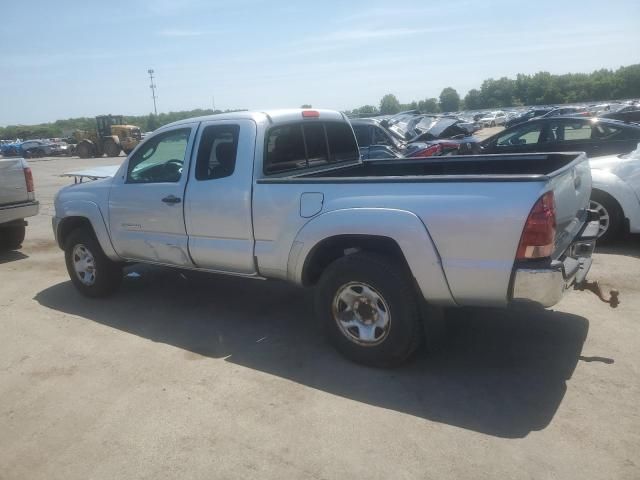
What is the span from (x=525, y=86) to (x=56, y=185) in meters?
129

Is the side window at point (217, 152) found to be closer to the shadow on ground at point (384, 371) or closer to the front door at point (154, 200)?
the front door at point (154, 200)

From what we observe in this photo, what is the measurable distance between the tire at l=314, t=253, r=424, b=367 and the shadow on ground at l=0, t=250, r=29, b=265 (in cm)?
627

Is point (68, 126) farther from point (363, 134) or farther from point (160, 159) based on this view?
point (160, 159)

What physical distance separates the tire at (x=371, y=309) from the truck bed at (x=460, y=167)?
2.70 ft

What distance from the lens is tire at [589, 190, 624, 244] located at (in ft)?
21.9

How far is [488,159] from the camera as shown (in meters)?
4.94

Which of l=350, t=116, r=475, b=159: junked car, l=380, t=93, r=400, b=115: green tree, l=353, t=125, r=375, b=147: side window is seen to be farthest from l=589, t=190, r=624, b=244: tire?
l=380, t=93, r=400, b=115: green tree

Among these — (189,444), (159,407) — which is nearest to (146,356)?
(159,407)

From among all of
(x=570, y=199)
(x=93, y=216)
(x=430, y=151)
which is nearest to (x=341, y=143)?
(x=570, y=199)

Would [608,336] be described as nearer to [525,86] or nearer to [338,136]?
[338,136]

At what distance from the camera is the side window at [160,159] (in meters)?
5.16

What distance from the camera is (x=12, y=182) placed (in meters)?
8.05

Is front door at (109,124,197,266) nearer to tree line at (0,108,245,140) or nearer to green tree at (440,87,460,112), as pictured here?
tree line at (0,108,245,140)

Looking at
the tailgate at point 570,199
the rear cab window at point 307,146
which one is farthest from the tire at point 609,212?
the rear cab window at point 307,146
